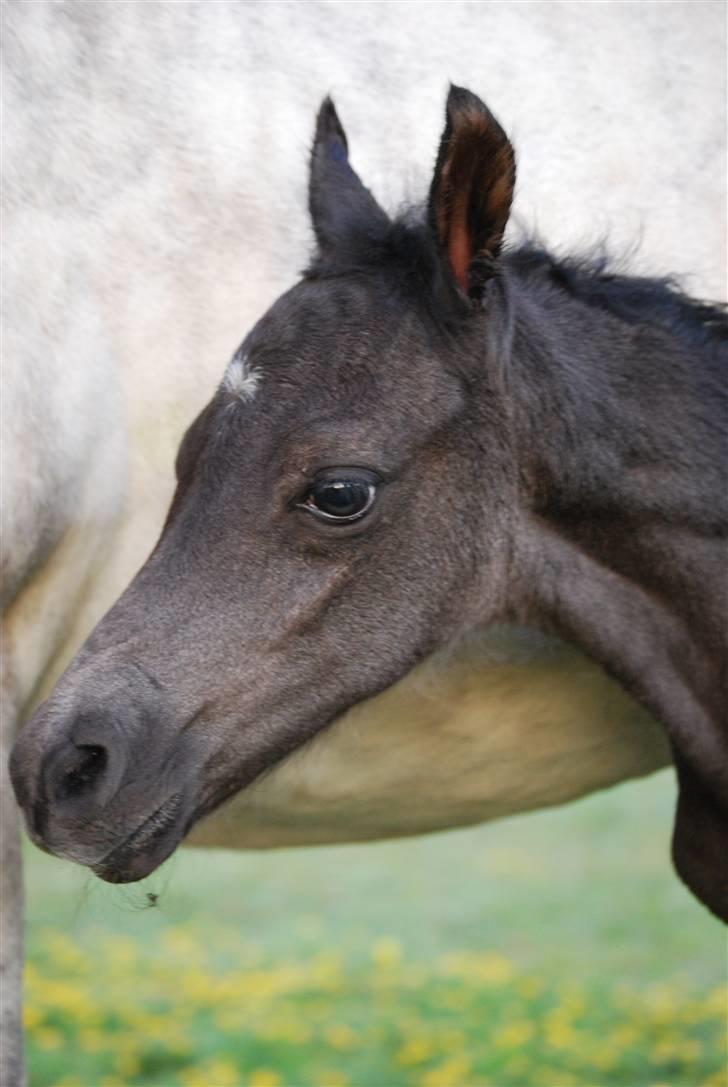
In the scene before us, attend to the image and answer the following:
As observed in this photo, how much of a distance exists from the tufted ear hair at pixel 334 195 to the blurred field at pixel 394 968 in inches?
57.1

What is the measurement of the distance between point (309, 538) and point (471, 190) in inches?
29.4

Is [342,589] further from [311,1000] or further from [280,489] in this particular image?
[311,1000]

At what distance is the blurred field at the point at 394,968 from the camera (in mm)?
5738

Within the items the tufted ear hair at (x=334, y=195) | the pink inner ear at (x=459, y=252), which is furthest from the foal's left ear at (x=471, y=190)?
the tufted ear hair at (x=334, y=195)

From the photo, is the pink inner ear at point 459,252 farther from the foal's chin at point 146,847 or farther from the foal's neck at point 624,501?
the foal's chin at point 146,847

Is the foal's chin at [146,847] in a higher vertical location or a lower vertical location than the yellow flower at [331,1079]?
higher

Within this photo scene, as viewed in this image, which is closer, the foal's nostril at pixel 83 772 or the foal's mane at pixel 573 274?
the foal's nostril at pixel 83 772


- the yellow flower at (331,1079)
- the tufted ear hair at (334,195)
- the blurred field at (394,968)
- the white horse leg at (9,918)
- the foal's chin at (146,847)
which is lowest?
the blurred field at (394,968)

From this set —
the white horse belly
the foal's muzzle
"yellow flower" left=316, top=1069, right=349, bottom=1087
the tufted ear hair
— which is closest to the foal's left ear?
the tufted ear hair

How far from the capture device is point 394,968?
7375 mm

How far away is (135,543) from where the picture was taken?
3346 mm

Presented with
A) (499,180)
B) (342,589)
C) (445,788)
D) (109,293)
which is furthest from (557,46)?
(445,788)

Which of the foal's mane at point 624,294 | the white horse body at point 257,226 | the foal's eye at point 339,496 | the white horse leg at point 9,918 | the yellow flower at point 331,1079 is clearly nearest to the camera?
the foal's eye at point 339,496

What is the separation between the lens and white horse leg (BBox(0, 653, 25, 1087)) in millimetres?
3037
